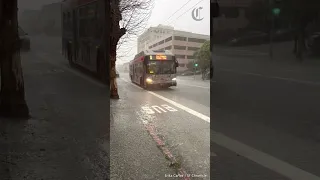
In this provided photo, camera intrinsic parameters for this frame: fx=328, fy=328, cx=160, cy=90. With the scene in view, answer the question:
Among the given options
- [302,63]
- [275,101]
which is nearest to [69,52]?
[275,101]

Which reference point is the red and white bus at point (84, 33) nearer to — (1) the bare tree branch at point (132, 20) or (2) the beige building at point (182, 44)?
(1) the bare tree branch at point (132, 20)

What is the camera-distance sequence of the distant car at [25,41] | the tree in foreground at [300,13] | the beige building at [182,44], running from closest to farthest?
the beige building at [182,44] < the distant car at [25,41] < the tree in foreground at [300,13]

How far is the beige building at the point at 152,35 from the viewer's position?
2.29 m

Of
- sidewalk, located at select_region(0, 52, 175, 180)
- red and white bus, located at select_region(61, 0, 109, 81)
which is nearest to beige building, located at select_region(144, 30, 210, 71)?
red and white bus, located at select_region(61, 0, 109, 81)

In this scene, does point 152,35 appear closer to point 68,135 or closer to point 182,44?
point 182,44

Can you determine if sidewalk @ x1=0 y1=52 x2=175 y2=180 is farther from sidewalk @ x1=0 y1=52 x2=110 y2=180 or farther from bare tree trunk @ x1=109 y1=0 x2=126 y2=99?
bare tree trunk @ x1=109 y1=0 x2=126 y2=99

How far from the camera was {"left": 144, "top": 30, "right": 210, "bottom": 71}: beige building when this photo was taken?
2184 millimetres

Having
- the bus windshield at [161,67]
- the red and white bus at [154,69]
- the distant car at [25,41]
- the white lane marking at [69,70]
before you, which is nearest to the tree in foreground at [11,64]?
the distant car at [25,41]

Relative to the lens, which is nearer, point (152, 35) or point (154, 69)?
point (152, 35)

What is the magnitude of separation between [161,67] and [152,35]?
0.23m

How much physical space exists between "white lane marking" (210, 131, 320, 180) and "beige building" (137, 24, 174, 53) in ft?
2.76

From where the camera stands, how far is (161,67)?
235cm

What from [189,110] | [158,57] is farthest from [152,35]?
[189,110]

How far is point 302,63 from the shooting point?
2.59 m
